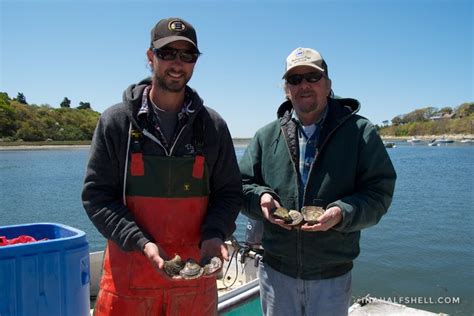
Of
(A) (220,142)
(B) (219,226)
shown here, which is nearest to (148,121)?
(A) (220,142)

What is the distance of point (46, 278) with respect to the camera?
2.39 m

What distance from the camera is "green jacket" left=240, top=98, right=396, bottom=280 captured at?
2.83m

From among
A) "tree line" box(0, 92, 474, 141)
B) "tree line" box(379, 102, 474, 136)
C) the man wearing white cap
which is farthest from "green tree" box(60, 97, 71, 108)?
the man wearing white cap

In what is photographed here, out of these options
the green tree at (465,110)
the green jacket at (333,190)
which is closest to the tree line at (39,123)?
the green jacket at (333,190)

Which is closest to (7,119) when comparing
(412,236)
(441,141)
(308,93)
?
(412,236)

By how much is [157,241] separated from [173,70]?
3.34 ft

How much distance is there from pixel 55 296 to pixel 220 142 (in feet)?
4.23

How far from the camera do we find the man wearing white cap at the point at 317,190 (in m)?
2.84

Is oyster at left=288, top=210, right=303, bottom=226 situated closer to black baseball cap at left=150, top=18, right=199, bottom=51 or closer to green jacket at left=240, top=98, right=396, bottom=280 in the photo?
green jacket at left=240, top=98, right=396, bottom=280

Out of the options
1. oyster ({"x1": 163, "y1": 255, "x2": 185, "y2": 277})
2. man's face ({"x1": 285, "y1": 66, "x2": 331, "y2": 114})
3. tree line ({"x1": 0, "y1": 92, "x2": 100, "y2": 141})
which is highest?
tree line ({"x1": 0, "y1": 92, "x2": 100, "y2": 141})

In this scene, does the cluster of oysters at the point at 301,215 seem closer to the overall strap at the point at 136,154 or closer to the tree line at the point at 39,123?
the overall strap at the point at 136,154

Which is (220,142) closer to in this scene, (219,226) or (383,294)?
(219,226)

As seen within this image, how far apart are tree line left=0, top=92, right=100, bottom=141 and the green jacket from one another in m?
95.8

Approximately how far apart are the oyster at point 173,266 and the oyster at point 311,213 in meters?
0.82
